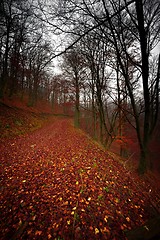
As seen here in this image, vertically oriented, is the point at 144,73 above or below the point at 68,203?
above

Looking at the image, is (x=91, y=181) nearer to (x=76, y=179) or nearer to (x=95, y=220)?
(x=76, y=179)

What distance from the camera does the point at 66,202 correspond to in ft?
7.84

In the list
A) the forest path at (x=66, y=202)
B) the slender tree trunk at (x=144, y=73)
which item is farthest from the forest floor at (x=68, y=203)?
the slender tree trunk at (x=144, y=73)

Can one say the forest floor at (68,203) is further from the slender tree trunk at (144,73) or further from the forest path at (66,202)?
the slender tree trunk at (144,73)

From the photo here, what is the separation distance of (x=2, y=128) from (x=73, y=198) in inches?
304

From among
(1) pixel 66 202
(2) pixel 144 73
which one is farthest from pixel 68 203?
(2) pixel 144 73

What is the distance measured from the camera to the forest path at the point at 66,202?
1.84 meters

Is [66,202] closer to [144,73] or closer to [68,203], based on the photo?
[68,203]

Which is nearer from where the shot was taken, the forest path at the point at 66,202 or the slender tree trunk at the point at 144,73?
the forest path at the point at 66,202

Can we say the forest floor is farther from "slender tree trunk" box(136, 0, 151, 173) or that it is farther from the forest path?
"slender tree trunk" box(136, 0, 151, 173)

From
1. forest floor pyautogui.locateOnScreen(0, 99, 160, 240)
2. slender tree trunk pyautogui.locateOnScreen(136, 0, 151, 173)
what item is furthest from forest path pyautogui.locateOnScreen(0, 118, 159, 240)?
slender tree trunk pyautogui.locateOnScreen(136, 0, 151, 173)

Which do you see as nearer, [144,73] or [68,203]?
[68,203]

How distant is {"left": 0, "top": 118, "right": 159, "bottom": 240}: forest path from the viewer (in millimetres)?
1844

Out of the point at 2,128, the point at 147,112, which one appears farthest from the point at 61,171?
the point at 2,128
